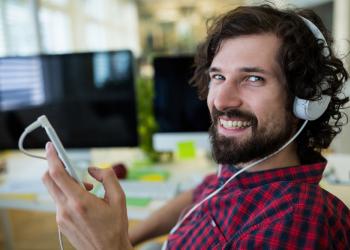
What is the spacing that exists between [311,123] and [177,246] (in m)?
0.45

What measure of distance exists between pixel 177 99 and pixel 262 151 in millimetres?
676

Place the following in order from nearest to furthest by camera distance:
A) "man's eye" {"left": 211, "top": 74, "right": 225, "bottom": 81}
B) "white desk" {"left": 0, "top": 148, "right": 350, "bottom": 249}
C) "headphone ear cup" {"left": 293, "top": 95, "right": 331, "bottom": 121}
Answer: "headphone ear cup" {"left": 293, "top": 95, "right": 331, "bottom": 121}
"man's eye" {"left": 211, "top": 74, "right": 225, "bottom": 81}
"white desk" {"left": 0, "top": 148, "right": 350, "bottom": 249}

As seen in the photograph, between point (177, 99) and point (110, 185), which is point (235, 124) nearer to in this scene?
point (110, 185)

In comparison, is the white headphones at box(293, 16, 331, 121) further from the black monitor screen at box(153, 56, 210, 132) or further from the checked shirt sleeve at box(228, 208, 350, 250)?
the black monitor screen at box(153, 56, 210, 132)

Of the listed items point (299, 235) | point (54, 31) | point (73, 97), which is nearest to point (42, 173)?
point (73, 97)

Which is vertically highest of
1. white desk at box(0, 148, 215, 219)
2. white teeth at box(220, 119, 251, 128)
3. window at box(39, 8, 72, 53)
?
window at box(39, 8, 72, 53)

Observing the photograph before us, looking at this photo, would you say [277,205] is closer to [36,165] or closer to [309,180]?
[309,180]

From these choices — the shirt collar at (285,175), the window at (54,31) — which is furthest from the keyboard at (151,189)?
the window at (54,31)

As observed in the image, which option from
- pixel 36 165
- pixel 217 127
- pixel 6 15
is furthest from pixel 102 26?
pixel 217 127

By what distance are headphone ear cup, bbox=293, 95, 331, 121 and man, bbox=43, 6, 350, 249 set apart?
2 centimetres

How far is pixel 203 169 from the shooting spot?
1450 mm

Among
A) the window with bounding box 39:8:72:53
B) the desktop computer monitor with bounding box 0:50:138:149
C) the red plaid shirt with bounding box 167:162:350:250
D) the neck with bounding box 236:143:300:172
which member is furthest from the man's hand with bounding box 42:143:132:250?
the window with bounding box 39:8:72:53

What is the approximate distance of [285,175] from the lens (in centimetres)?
72

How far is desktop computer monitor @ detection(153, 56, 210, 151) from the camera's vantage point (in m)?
1.34
